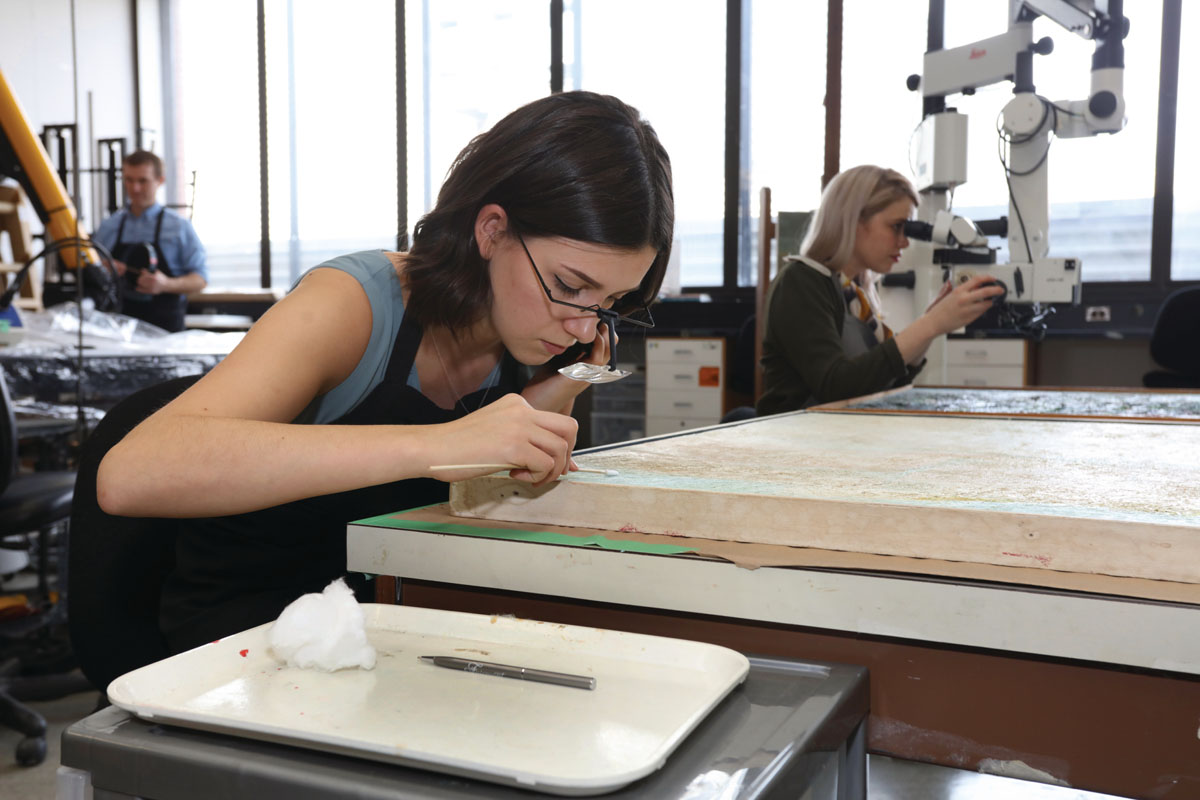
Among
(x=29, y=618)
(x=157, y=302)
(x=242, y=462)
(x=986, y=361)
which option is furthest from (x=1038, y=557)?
(x=157, y=302)

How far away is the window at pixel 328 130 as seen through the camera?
6238 mm

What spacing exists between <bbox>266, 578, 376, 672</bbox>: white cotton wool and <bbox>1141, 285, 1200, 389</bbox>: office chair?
345 cm

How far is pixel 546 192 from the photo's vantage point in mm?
954

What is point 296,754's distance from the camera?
0.41 metres

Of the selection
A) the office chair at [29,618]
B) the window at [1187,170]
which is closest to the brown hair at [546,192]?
the office chair at [29,618]

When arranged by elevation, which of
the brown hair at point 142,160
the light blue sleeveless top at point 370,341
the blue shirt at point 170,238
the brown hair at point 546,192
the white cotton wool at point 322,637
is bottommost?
the white cotton wool at point 322,637

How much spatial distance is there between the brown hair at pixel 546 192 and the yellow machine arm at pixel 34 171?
113cm

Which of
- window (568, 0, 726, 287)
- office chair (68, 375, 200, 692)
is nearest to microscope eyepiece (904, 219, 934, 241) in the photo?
office chair (68, 375, 200, 692)

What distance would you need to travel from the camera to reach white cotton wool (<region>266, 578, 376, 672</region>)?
50cm

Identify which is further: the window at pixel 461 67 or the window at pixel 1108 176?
the window at pixel 461 67

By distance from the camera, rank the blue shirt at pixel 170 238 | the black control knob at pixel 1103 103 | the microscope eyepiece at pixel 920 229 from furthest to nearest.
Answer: the blue shirt at pixel 170 238
the microscope eyepiece at pixel 920 229
the black control knob at pixel 1103 103

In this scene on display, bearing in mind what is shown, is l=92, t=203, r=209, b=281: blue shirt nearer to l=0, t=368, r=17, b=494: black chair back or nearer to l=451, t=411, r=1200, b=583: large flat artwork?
l=0, t=368, r=17, b=494: black chair back

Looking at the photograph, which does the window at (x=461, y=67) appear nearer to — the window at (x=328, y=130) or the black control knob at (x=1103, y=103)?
the window at (x=328, y=130)

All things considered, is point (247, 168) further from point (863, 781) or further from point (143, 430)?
point (863, 781)
